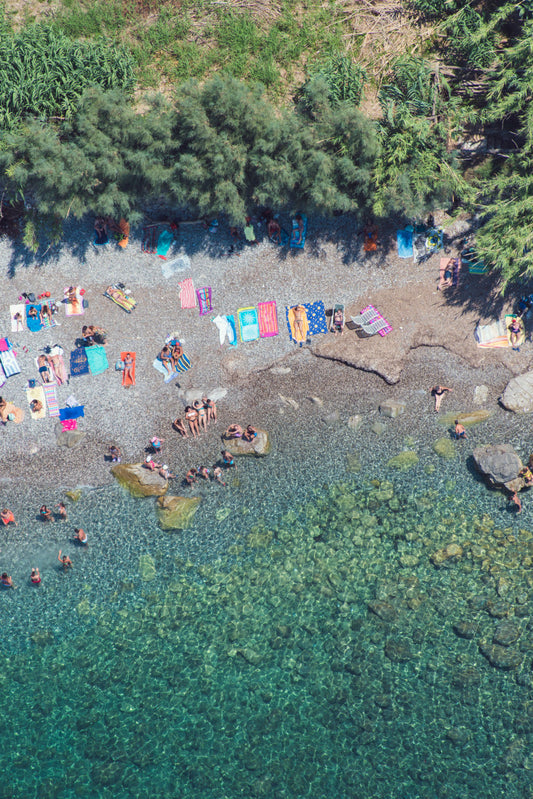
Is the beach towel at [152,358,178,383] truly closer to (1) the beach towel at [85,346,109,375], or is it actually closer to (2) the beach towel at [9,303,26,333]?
(1) the beach towel at [85,346,109,375]

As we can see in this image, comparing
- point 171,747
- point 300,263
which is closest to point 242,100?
point 300,263

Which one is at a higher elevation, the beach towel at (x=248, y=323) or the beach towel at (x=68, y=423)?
the beach towel at (x=248, y=323)

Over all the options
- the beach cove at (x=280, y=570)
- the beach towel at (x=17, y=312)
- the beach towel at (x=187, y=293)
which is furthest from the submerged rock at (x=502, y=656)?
the beach towel at (x=17, y=312)

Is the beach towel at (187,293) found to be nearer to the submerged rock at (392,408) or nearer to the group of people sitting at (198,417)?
the group of people sitting at (198,417)

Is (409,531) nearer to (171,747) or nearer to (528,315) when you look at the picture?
(528,315)

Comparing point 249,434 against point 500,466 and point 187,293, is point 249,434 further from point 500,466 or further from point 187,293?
point 500,466

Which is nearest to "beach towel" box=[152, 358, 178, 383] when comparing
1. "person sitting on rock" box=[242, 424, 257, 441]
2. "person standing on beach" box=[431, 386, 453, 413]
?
"person sitting on rock" box=[242, 424, 257, 441]
